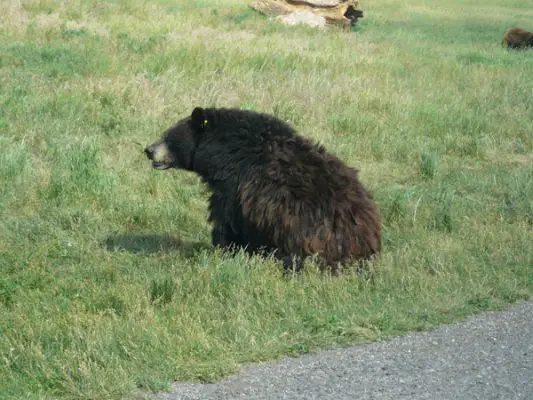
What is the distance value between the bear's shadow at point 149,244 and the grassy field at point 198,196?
32 mm

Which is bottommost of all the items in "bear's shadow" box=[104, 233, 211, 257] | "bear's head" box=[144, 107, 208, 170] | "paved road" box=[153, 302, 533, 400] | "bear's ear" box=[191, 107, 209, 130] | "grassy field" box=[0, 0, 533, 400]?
"bear's shadow" box=[104, 233, 211, 257]

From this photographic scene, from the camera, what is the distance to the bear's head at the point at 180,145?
8.95 m

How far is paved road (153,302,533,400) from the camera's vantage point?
5.30 m

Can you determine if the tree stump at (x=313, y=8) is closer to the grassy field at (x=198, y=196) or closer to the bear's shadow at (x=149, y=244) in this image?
the grassy field at (x=198, y=196)

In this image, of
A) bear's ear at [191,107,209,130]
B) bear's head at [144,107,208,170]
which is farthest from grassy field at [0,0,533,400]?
bear's ear at [191,107,209,130]

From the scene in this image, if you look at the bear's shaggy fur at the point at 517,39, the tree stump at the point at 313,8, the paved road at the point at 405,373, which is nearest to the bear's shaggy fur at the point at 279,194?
the paved road at the point at 405,373

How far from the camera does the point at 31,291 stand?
7.34m

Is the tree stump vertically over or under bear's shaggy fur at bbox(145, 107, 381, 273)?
under

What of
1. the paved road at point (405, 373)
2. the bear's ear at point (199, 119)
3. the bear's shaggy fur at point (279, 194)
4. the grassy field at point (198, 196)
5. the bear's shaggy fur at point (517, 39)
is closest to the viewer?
the paved road at point (405, 373)

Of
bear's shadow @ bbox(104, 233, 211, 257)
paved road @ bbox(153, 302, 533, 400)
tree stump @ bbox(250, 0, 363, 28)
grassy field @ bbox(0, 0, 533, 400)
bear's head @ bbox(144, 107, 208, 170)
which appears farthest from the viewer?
tree stump @ bbox(250, 0, 363, 28)

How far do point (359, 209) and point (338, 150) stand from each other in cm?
510

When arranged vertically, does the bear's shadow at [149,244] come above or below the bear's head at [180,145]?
below

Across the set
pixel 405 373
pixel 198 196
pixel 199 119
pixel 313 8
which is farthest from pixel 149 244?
pixel 313 8

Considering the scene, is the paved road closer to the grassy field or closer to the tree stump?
the grassy field
